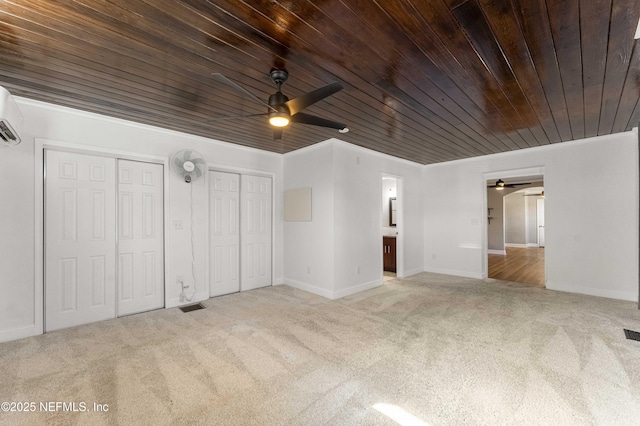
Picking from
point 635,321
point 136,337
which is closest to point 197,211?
point 136,337

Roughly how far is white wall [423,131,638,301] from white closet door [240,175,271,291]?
157 inches

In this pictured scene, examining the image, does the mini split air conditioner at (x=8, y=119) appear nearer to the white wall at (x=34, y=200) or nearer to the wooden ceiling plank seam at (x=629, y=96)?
the white wall at (x=34, y=200)

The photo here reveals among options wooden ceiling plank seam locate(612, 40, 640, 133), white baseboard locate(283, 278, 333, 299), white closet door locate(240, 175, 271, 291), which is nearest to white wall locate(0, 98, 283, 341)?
white closet door locate(240, 175, 271, 291)

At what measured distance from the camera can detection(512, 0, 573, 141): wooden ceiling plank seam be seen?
5.31ft

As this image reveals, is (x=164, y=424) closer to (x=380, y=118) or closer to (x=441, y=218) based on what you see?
(x=380, y=118)

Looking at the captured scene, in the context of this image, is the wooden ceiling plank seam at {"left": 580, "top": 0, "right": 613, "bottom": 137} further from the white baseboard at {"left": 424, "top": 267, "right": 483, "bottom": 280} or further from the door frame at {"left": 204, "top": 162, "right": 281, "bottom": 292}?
the door frame at {"left": 204, "top": 162, "right": 281, "bottom": 292}

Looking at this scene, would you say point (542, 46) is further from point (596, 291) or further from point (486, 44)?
point (596, 291)

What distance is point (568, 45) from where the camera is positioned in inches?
76.3

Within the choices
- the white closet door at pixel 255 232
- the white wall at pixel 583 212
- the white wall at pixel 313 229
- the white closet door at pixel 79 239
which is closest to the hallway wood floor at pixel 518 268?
the white wall at pixel 583 212

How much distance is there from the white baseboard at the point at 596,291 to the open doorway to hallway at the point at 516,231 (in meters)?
0.28

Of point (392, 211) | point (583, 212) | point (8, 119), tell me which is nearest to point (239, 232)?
point (8, 119)

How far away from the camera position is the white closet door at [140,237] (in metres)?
3.52

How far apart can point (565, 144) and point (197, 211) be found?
5.91 metres

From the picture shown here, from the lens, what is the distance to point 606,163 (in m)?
4.27
